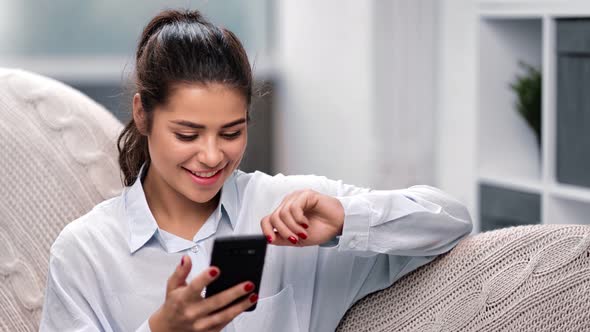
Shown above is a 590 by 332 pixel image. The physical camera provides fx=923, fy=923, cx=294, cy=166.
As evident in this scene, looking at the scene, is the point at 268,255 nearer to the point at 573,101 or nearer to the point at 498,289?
the point at 498,289

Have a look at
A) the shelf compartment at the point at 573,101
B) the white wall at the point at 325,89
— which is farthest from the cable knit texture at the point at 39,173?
the white wall at the point at 325,89

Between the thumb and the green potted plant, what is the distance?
57.7 inches

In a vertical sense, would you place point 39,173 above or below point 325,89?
below

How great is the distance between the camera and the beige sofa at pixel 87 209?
1.17 m

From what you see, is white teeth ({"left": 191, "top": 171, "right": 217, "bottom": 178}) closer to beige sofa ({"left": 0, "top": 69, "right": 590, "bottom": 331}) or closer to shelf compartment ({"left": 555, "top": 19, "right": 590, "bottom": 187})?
beige sofa ({"left": 0, "top": 69, "right": 590, "bottom": 331})

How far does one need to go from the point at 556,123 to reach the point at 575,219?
242 mm

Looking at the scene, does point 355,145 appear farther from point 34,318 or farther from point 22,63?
point 34,318

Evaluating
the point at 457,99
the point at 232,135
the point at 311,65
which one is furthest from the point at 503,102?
the point at 232,135

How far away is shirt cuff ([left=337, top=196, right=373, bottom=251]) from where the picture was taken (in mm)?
1154

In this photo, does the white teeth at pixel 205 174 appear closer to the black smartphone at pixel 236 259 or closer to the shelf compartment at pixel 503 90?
the black smartphone at pixel 236 259

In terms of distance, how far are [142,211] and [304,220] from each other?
0.24 meters

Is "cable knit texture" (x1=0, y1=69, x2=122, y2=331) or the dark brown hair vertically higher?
the dark brown hair

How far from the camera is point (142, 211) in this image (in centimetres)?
122

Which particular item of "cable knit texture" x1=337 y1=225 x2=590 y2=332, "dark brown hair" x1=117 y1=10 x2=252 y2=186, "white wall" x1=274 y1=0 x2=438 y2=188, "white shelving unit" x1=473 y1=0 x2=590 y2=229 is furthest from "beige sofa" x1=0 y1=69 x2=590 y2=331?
"white wall" x1=274 y1=0 x2=438 y2=188
